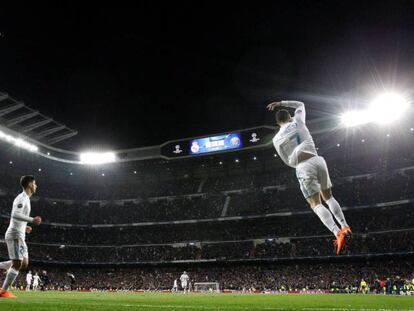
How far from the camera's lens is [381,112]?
49281 millimetres

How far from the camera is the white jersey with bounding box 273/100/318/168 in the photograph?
7.80m

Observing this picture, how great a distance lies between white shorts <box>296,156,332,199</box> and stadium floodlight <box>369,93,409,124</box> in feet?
147

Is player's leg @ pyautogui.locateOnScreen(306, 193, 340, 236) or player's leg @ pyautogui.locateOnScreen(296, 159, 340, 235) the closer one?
player's leg @ pyautogui.locateOnScreen(296, 159, 340, 235)

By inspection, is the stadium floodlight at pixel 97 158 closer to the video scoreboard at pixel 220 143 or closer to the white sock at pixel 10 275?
the video scoreboard at pixel 220 143

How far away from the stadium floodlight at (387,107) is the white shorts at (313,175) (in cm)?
4479

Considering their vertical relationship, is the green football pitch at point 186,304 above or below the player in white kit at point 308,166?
below

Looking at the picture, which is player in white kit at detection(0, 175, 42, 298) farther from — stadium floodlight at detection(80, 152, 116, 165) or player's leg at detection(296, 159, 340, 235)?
stadium floodlight at detection(80, 152, 116, 165)

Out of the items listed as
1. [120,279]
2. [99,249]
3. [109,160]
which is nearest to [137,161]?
[109,160]

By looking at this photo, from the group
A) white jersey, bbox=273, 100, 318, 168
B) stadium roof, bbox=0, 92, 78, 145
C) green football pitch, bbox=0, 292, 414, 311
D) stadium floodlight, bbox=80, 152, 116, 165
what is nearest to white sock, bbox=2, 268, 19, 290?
green football pitch, bbox=0, 292, 414, 311

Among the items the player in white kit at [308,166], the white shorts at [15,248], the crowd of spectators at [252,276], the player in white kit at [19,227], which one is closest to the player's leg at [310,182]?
the player in white kit at [308,166]

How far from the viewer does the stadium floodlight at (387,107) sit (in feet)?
156

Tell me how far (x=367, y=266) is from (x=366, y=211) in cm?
783

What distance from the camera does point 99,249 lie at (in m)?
62.1

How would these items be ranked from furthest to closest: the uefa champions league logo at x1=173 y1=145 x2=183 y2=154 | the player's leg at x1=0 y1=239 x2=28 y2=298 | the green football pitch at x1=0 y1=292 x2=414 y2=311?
the uefa champions league logo at x1=173 y1=145 x2=183 y2=154, the player's leg at x1=0 y1=239 x2=28 y2=298, the green football pitch at x1=0 y1=292 x2=414 y2=311
